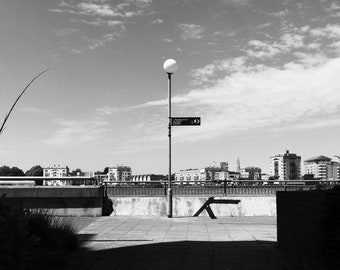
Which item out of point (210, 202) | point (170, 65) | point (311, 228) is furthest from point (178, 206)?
point (311, 228)

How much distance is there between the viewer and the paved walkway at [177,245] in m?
7.14

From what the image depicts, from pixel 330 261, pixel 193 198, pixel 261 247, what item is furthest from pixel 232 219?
pixel 330 261

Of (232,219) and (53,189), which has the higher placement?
(53,189)

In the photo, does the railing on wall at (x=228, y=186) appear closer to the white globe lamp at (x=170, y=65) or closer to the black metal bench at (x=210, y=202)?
the black metal bench at (x=210, y=202)

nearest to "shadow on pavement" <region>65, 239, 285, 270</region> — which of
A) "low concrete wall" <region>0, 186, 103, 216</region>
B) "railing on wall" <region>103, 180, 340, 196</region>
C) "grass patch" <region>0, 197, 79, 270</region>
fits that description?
"grass patch" <region>0, 197, 79, 270</region>

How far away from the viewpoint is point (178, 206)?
16062 mm

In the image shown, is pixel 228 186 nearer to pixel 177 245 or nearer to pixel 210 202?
pixel 210 202

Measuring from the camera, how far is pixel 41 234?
743cm

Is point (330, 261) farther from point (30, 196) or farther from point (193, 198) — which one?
point (30, 196)

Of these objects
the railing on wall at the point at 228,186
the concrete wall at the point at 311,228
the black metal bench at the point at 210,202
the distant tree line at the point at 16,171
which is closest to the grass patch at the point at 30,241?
the concrete wall at the point at 311,228

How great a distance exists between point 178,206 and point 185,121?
3276mm

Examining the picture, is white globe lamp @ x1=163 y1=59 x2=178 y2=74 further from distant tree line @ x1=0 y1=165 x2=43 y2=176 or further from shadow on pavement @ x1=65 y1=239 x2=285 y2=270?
distant tree line @ x1=0 y1=165 x2=43 y2=176

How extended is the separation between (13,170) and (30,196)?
15912 cm

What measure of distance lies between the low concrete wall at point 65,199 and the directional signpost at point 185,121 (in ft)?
11.9
